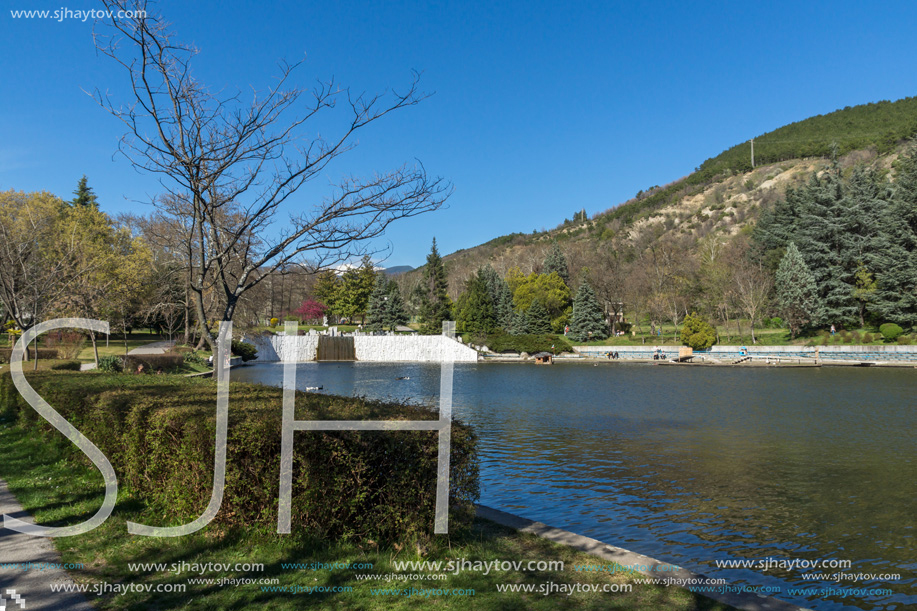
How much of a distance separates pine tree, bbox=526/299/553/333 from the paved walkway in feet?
170

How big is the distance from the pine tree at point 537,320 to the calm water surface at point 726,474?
A: 3319cm

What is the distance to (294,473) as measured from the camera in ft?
14.0

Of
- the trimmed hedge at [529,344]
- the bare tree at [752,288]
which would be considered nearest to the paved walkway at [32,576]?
the trimmed hedge at [529,344]

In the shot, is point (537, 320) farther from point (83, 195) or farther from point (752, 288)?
point (83, 195)

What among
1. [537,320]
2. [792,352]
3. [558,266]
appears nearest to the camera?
[792,352]

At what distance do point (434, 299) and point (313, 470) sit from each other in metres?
58.4

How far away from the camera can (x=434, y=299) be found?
62594 mm

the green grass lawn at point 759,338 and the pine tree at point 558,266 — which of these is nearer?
the green grass lawn at point 759,338

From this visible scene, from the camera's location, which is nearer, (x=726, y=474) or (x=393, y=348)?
(x=726, y=474)

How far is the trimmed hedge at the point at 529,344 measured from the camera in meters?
47.5

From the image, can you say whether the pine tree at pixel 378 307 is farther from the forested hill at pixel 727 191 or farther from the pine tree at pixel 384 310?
the forested hill at pixel 727 191

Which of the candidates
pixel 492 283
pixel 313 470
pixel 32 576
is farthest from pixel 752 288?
pixel 32 576

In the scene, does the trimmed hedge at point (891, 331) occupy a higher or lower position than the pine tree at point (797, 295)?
lower

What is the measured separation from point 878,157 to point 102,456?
4258 inches
